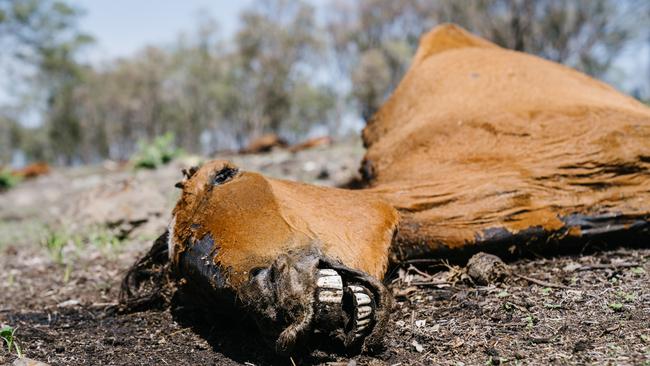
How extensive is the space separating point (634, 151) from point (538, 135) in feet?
1.70

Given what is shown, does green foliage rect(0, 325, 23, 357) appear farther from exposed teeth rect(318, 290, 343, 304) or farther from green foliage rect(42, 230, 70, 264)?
green foliage rect(42, 230, 70, 264)

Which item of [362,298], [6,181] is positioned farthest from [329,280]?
[6,181]

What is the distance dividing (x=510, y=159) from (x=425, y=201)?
0.61 metres

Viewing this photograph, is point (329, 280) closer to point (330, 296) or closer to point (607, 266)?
point (330, 296)

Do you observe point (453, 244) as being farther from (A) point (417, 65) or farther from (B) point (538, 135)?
(A) point (417, 65)

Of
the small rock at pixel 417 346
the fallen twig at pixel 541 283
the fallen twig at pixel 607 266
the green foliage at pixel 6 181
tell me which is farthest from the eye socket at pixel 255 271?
the green foliage at pixel 6 181

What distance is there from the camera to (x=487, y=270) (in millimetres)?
2969

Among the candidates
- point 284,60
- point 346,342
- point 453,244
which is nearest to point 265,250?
point 346,342

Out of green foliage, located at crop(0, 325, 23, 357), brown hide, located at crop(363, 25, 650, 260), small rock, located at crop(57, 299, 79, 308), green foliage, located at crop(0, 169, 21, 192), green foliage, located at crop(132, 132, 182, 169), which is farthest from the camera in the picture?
green foliage, located at crop(0, 169, 21, 192)

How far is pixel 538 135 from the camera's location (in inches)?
138

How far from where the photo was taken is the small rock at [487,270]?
296cm

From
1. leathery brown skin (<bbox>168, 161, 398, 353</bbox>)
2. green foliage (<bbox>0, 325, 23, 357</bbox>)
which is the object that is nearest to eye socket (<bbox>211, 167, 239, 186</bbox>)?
leathery brown skin (<bbox>168, 161, 398, 353</bbox>)

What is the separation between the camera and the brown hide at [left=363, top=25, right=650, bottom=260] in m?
3.20

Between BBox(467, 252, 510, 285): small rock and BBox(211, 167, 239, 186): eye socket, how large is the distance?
131 cm
